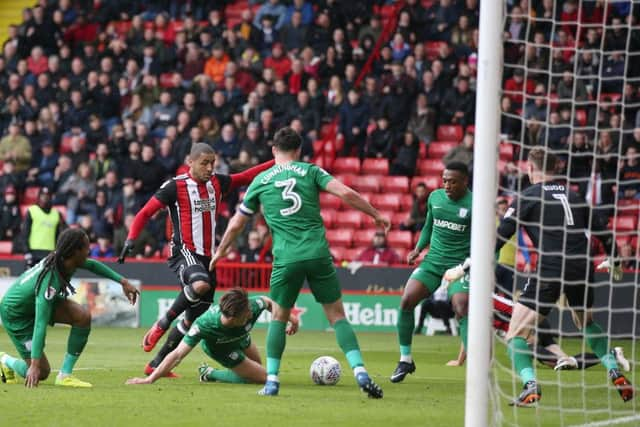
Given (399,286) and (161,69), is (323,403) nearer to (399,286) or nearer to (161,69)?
(399,286)

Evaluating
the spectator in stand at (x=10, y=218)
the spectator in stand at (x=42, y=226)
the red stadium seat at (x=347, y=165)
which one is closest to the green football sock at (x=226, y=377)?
the spectator in stand at (x=42, y=226)

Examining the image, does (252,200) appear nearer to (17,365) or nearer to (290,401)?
(290,401)

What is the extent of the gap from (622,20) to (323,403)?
13463 millimetres

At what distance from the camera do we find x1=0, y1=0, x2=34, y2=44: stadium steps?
87.4 feet

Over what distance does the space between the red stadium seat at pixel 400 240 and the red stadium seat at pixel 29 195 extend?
6.66 m

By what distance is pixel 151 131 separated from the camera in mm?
21734

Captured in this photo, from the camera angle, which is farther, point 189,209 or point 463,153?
point 463,153

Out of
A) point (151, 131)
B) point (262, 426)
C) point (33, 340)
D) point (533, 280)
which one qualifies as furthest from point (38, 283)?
point (151, 131)

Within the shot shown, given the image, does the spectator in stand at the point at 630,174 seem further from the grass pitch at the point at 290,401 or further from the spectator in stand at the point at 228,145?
the spectator in stand at the point at 228,145

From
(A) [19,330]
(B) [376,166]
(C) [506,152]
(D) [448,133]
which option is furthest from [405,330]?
(D) [448,133]

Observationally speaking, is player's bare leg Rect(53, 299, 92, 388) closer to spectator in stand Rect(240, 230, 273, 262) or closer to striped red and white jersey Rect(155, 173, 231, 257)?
striped red and white jersey Rect(155, 173, 231, 257)

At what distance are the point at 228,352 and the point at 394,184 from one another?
36.8 ft

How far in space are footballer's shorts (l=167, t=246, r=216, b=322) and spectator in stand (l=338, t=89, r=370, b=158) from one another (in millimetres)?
10014

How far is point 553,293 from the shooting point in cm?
873
